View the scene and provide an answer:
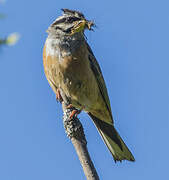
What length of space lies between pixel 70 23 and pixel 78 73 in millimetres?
750

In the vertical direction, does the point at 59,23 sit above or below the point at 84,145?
above

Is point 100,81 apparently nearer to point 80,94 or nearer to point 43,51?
point 80,94

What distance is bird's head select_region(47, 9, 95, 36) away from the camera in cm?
538

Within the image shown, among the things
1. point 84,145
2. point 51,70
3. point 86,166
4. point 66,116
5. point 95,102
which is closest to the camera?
point 86,166

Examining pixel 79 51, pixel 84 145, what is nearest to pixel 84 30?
pixel 79 51

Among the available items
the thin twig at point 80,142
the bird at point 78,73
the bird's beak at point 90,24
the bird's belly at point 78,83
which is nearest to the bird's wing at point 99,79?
the bird at point 78,73

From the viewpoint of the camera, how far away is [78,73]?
5.52 metres

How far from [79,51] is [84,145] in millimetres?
2838

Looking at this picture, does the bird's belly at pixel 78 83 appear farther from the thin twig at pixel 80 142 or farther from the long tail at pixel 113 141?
the thin twig at pixel 80 142

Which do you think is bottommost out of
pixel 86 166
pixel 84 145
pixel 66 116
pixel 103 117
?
pixel 86 166

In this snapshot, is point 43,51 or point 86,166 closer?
point 86,166

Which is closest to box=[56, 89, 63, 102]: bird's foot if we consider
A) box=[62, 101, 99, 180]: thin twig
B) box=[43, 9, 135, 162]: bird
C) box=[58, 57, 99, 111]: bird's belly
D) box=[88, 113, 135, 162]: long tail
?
box=[43, 9, 135, 162]: bird

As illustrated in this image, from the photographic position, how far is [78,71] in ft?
18.1

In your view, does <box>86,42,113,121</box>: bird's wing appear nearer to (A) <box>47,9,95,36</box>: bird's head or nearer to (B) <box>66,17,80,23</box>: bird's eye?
(A) <box>47,9,95,36</box>: bird's head
